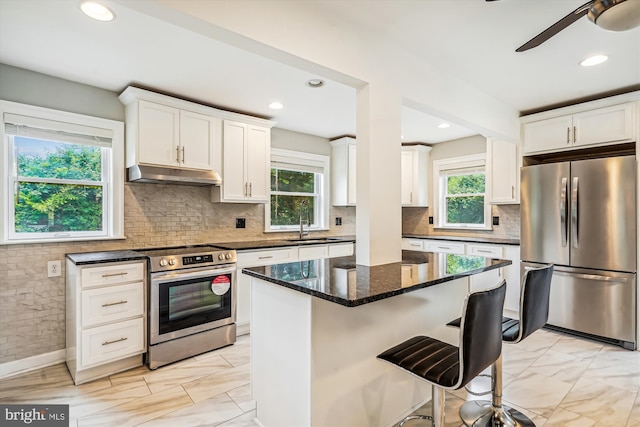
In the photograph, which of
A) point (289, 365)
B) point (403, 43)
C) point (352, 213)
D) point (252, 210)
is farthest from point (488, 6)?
point (352, 213)

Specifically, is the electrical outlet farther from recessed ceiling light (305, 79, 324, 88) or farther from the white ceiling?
recessed ceiling light (305, 79, 324, 88)

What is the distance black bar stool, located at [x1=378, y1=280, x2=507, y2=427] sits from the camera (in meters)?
1.34

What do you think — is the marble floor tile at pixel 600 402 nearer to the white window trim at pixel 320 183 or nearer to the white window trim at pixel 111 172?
the white window trim at pixel 320 183

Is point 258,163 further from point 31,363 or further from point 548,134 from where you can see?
point 548,134

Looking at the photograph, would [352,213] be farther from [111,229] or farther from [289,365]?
[289,365]

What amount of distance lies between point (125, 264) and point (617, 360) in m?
4.17

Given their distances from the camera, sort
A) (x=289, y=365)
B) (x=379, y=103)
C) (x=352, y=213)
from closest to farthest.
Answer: (x=289, y=365)
(x=379, y=103)
(x=352, y=213)

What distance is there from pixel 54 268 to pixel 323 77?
270cm

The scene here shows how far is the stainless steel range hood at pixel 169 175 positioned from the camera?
2.94m

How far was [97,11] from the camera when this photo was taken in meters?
1.89

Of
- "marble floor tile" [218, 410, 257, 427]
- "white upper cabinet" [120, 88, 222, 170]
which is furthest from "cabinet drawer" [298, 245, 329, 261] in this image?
"marble floor tile" [218, 410, 257, 427]

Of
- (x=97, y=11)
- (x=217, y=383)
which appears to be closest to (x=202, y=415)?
(x=217, y=383)

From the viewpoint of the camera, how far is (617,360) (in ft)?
9.32

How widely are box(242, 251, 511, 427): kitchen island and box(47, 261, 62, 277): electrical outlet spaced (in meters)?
1.99
